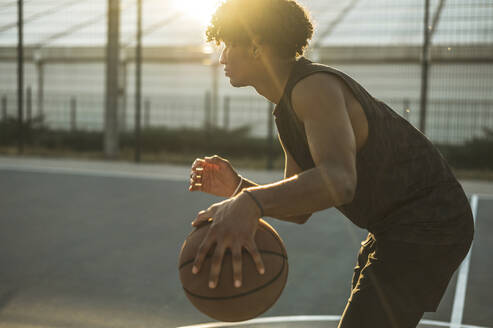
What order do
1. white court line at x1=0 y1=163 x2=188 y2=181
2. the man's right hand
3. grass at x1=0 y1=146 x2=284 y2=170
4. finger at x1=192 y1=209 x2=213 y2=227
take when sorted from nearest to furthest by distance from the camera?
finger at x1=192 y1=209 x2=213 y2=227, the man's right hand, white court line at x1=0 y1=163 x2=188 y2=181, grass at x1=0 y1=146 x2=284 y2=170

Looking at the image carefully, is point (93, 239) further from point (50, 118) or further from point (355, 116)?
point (50, 118)

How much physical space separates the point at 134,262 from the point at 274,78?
377 cm

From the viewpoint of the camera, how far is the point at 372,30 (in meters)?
14.5

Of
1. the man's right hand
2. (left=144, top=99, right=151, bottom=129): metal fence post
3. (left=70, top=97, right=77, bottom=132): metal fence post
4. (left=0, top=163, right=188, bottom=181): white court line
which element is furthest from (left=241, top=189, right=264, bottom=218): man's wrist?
(left=70, top=97, right=77, bottom=132): metal fence post

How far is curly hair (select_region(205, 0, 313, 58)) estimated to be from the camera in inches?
70.9

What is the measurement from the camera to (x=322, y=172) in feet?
5.16

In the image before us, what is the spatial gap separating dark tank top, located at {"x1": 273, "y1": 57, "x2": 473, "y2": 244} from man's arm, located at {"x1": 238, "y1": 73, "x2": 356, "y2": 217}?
269 millimetres

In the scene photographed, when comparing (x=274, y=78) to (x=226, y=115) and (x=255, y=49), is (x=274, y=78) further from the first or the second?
(x=226, y=115)

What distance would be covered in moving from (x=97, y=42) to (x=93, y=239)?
12.2m

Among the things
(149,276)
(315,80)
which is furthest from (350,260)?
(315,80)

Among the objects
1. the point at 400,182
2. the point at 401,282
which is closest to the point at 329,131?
the point at 400,182

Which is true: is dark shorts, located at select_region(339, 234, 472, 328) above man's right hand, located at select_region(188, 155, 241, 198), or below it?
below

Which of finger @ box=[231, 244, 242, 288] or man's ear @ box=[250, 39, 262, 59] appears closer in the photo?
finger @ box=[231, 244, 242, 288]

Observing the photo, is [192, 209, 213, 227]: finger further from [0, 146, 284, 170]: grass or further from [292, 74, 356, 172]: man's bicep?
[0, 146, 284, 170]: grass
